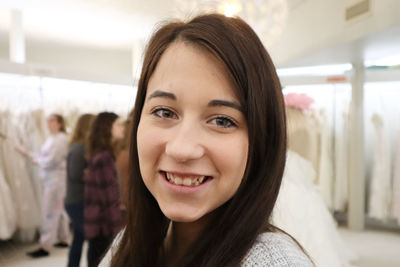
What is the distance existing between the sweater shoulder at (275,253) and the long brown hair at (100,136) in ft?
7.57

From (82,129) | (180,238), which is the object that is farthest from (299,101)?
(180,238)

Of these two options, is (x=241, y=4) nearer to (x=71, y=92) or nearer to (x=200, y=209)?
(x=200, y=209)

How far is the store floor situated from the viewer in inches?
146

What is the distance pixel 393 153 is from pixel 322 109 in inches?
42.1

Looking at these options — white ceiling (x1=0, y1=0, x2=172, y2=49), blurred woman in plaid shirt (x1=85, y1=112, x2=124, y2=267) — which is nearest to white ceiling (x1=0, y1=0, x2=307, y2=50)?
white ceiling (x1=0, y1=0, x2=172, y2=49)

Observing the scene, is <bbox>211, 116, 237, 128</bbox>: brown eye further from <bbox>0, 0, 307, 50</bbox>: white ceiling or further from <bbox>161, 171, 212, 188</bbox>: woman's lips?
<bbox>0, 0, 307, 50</bbox>: white ceiling

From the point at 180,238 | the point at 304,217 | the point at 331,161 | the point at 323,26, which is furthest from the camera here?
the point at 331,161

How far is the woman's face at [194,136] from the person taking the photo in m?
0.70

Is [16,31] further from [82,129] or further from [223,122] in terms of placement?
[223,122]

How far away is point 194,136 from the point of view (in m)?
0.69

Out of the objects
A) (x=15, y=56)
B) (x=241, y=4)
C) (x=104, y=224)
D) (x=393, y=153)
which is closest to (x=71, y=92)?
(x=15, y=56)

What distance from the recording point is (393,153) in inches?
169

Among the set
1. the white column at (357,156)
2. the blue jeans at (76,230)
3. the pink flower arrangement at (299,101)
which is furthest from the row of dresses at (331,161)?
the blue jeans at (76,230)

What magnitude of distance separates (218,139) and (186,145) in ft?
0.21
